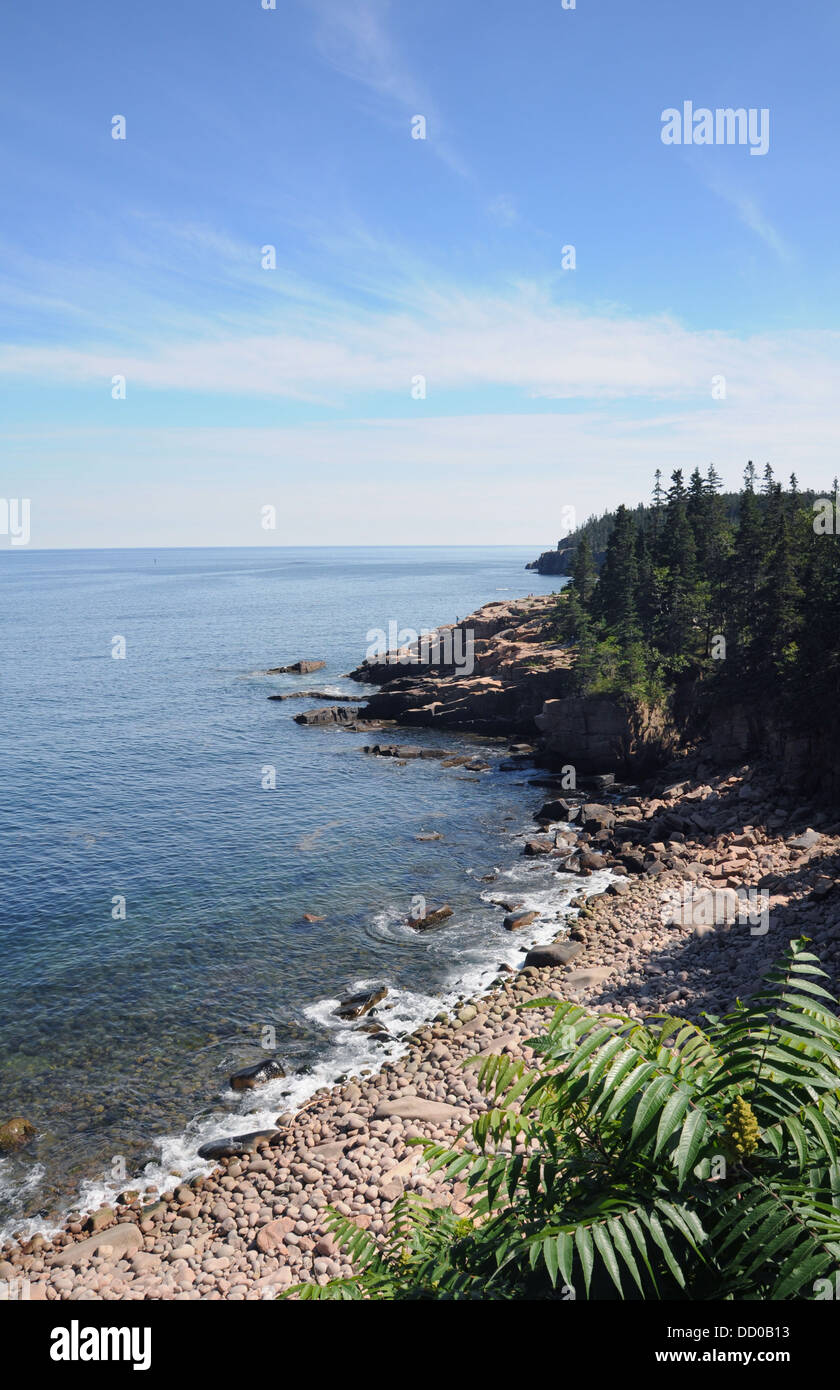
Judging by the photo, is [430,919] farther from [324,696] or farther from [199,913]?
[324,696]

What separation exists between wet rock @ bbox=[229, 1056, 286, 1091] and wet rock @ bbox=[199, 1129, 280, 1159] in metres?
2.26

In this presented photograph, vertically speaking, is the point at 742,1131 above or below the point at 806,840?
above

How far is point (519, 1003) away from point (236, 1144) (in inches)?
359

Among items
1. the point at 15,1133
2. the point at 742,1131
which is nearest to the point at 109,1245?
the point at 15,1133

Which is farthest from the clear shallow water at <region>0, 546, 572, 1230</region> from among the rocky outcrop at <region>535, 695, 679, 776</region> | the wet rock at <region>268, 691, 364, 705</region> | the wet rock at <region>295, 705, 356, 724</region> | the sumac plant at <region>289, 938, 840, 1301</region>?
the sumac plant at <region>289, 938, 840, 1301</region>

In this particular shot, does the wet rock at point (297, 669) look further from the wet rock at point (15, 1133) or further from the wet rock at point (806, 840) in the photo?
the wet rock at point (15, 1133)

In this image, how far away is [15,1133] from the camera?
75.6ft

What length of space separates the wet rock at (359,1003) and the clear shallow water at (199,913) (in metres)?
0.54

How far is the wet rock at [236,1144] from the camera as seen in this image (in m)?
22.1

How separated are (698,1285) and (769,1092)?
0.99m

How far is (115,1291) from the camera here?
17.3 meters

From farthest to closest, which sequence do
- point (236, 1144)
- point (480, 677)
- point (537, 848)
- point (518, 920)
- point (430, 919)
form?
point (480, 677), point (537, 848), point (430, 919), point (518, 920), point (236, 1144)

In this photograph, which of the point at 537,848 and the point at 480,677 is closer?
the point at 537,848
